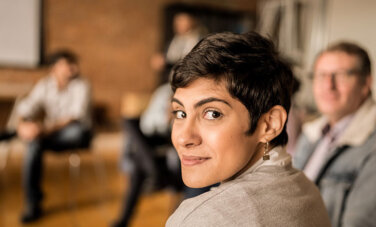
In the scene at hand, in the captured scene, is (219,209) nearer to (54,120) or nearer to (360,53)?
(360,53)

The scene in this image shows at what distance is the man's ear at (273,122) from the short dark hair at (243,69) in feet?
0.05

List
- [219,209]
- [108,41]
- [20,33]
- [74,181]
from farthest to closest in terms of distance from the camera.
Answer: [108,41]
[20,33]
[74,181]
[219,209]

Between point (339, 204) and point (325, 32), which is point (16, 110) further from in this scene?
point (325, 32)

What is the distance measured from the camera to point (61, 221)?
2350mm

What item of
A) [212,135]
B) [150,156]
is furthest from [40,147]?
[212,135]

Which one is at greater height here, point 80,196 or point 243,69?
point 243,69

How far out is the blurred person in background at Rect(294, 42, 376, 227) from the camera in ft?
3.32

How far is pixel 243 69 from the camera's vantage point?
0.63m

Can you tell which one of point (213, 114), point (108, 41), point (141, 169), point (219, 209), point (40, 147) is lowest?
point (40, 147)

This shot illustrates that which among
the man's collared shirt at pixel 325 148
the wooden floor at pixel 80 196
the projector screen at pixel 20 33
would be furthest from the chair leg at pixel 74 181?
the projector screen at pixel 20 33

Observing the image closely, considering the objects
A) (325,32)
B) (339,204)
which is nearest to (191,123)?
(339,204)

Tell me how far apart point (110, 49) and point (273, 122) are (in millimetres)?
5699

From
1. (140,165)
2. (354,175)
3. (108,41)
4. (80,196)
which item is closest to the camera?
(354,175)

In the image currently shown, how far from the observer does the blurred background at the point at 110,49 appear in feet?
9.00
